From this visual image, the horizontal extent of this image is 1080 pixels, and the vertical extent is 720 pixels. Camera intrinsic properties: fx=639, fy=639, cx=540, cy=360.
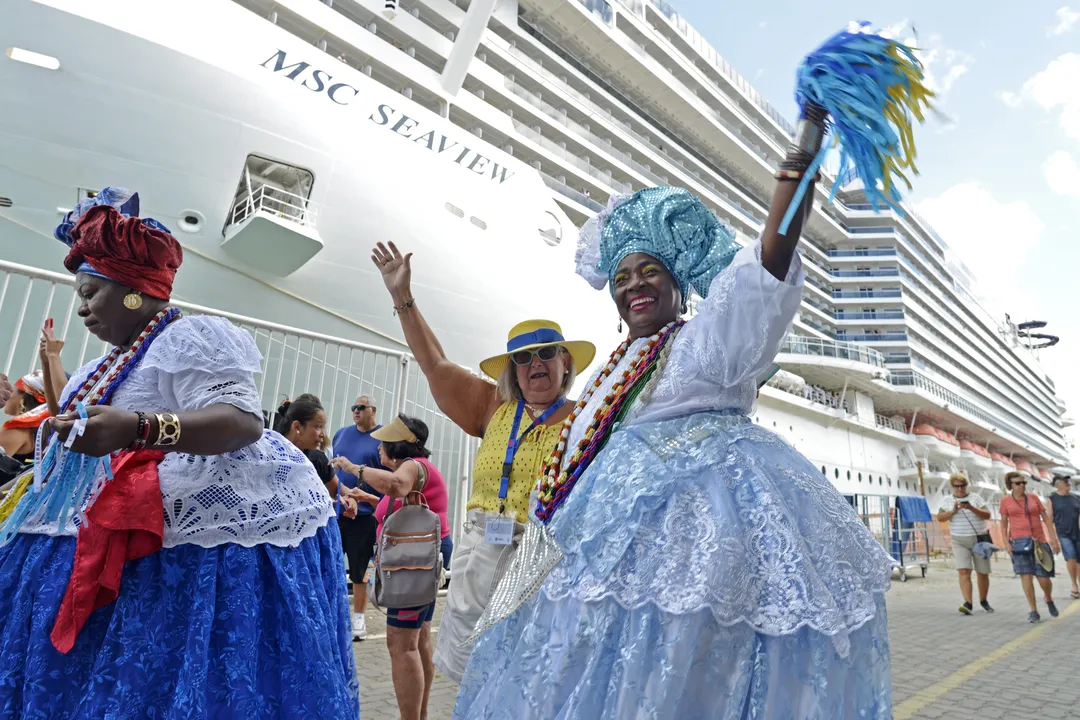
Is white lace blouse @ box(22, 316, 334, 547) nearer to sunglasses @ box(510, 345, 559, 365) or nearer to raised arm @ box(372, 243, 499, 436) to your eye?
raised arm @ box(372, 243, 499, 436)

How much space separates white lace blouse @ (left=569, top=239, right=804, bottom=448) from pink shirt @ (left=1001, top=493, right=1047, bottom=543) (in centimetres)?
674

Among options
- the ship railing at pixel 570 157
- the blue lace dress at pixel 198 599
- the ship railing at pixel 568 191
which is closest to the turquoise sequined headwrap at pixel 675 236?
the blue lace dress at pixel 198 599

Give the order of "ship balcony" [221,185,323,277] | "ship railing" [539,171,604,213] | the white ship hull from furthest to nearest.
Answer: "ship railing" [539,171,604,213] < "ship balcony" [221,185,323,277] < the white ship hull

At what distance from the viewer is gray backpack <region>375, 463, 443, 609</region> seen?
259 cm

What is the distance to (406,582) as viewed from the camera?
103 inches

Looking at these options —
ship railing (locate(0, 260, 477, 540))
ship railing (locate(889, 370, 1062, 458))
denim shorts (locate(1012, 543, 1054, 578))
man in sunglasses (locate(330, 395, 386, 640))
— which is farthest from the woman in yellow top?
ship railing (locate(889, 370, 1062, 458))

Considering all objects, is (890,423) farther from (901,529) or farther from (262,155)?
(262,155)

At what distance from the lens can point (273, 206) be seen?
784 cm

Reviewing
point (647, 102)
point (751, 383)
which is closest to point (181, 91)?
point (751, 383)

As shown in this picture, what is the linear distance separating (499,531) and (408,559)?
59cm

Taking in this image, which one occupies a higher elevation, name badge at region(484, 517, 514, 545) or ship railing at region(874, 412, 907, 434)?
ship railing at region(874, 412, 907, 434)

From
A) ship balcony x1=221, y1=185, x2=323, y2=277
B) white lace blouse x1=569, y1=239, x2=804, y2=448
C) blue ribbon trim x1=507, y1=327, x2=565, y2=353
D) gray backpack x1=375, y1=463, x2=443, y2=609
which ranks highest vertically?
ship balcony x1=221, y1=185, x2=323, y2=277

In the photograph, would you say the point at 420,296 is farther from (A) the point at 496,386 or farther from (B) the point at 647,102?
(B) the point at 647,102

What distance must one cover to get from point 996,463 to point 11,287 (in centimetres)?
4177
